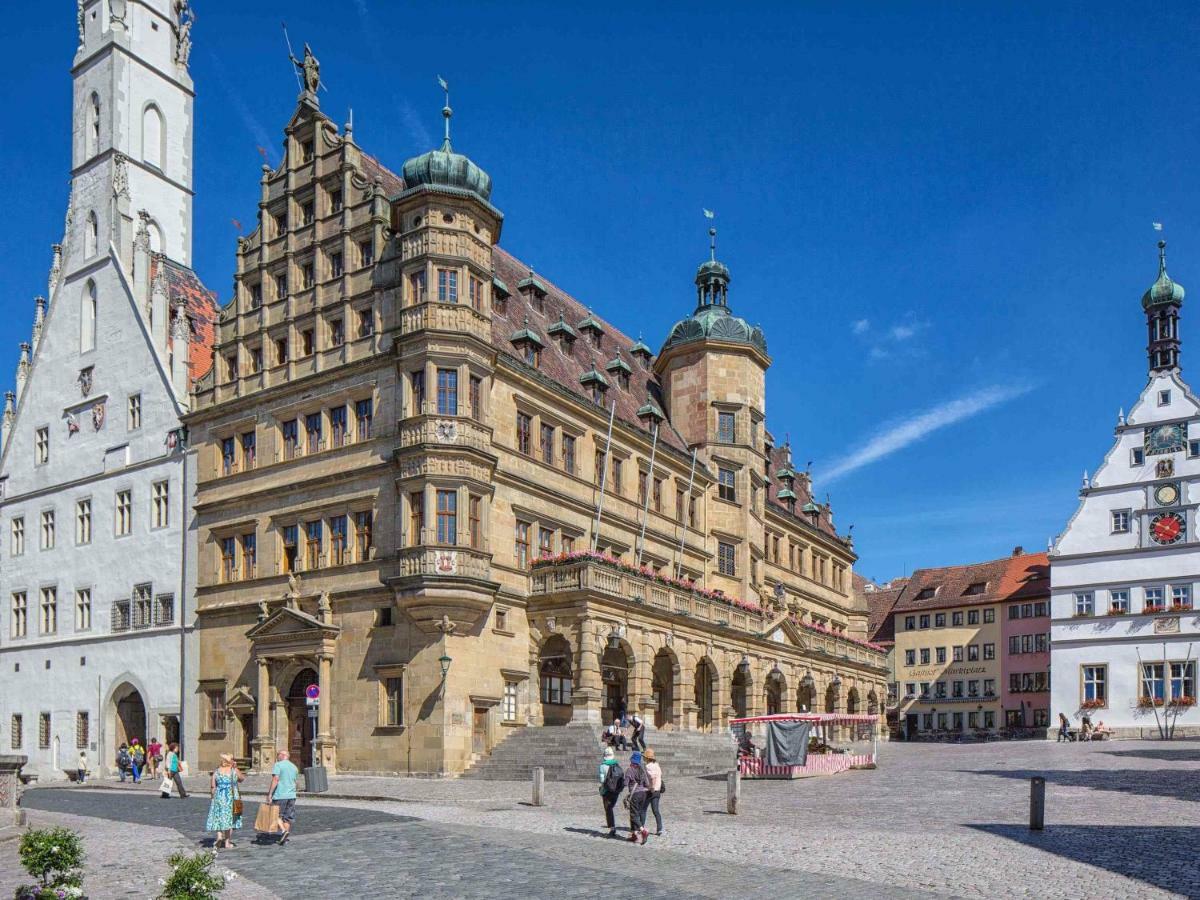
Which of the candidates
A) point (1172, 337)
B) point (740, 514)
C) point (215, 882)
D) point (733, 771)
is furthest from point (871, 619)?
point (215, 882)

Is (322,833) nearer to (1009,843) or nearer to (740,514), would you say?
(1009,843)

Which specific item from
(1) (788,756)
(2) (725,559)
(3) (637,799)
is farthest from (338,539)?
(3) (637,799)

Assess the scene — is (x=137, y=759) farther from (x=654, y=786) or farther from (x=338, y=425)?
(x=654, y=786)

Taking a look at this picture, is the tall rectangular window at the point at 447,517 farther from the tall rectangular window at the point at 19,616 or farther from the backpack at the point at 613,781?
the tall rectangular window at the point at 19,616

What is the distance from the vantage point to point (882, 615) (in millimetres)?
96312

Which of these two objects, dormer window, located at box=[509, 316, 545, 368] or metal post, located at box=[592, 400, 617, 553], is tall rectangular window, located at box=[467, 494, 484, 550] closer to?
dormer window, located at box=[509, 316, 545, 368]

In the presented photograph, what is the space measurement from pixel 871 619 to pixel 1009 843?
77184 mm

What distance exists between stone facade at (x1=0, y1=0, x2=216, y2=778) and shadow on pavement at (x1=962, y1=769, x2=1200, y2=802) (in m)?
28.3

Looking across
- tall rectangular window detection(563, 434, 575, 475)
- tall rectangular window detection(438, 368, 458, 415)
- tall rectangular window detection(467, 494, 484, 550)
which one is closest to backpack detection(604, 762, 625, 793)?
tall rectangular window detection(467, 494, 484, 550)

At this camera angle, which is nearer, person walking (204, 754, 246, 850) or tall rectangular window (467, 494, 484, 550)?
person walking (204, 754, 246, 850)

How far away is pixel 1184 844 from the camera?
20.2 m

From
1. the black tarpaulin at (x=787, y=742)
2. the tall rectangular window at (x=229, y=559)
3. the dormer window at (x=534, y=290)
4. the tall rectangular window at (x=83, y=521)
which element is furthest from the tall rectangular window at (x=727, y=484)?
the tall rectangular window at (x=83, y=521)

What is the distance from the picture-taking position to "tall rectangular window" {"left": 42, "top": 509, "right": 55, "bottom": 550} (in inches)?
2099

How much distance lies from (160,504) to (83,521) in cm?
557
